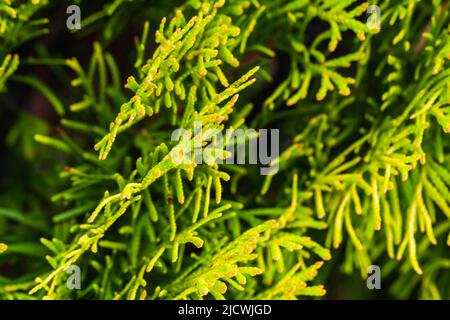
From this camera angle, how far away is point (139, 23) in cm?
131

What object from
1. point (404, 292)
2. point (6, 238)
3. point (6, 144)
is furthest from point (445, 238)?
point (6, 144)

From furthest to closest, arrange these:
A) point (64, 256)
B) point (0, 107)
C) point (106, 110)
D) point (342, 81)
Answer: point (0, 107) → point (106, 110) → point (342, 81) → point (64, 256)

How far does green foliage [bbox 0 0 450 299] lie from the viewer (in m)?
0.81

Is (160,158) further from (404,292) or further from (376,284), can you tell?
(404,292)

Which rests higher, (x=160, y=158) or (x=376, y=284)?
(x=160, y=158)

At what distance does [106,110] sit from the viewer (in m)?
1.03

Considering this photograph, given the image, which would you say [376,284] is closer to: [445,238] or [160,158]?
[445,238]

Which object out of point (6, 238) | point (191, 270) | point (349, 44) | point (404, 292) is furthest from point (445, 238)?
point (6, 238)

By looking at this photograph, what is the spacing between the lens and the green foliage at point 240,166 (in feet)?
2.64

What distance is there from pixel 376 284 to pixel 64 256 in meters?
0.50

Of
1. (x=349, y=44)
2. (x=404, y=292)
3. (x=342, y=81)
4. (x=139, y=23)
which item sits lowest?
(x=404, y=292)

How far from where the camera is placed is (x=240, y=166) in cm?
106

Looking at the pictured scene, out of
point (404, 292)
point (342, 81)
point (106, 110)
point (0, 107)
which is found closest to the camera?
point (342, 81)

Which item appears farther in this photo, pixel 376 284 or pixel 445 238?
pixel 445 238
